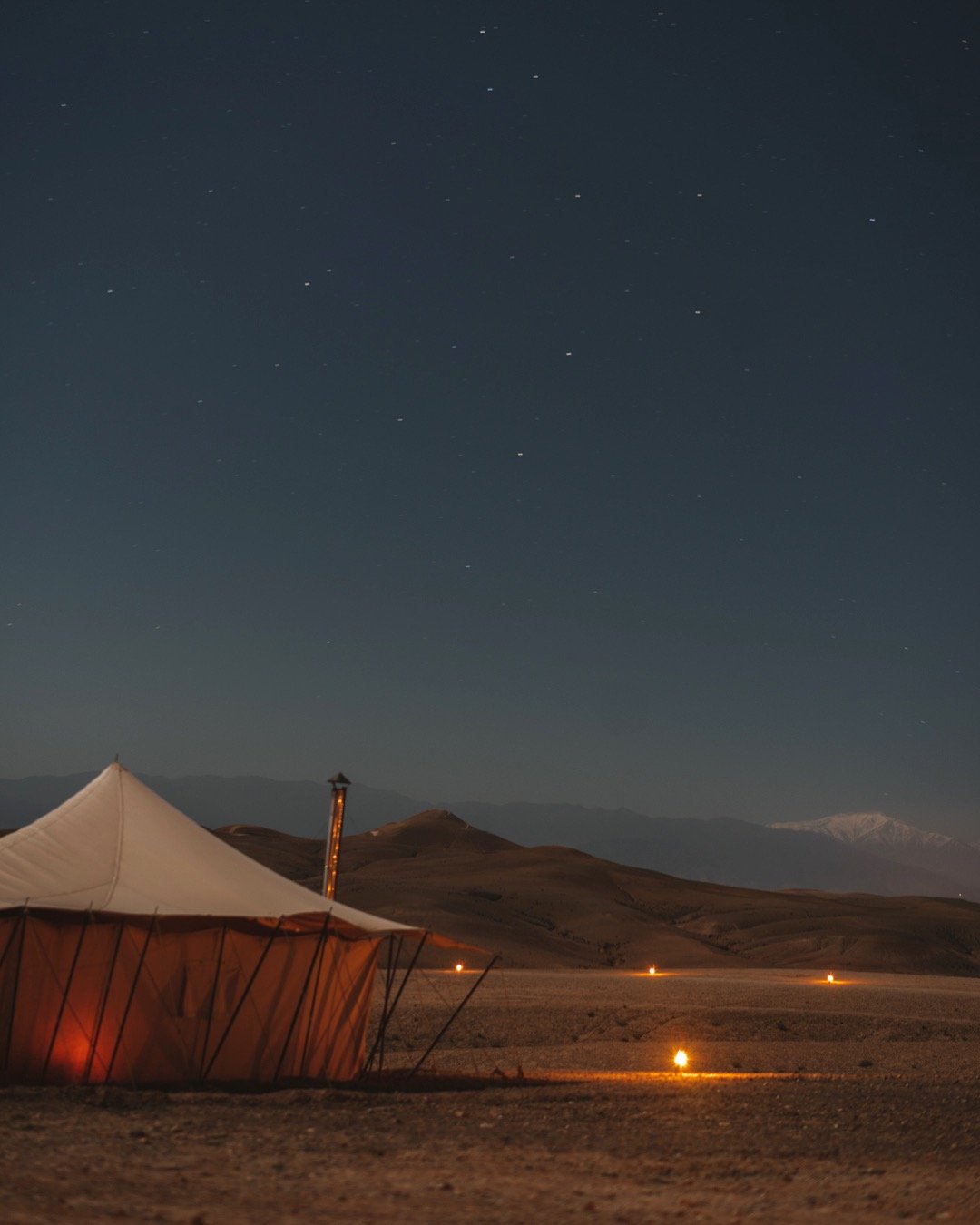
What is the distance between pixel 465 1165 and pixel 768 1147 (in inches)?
98.7

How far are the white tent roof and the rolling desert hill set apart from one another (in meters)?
24.7

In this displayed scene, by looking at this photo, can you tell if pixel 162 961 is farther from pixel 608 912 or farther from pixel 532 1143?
pixel 608 912

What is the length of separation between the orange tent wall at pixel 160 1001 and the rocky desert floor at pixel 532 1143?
22.5 inches

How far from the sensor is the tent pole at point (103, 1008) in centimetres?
1218

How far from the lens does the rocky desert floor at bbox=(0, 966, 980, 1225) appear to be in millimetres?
7270

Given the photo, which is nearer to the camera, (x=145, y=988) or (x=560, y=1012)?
(x=145, y=988)

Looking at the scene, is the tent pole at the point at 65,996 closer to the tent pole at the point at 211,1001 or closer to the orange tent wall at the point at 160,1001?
the orange tent wall at the point at 160,1001

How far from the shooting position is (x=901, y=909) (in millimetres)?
68875

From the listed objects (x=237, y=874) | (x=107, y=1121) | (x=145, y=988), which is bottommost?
(x=107, y=1121)

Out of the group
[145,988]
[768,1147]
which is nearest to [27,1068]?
[145,988]

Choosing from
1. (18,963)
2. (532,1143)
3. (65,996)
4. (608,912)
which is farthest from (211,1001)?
(608,912)

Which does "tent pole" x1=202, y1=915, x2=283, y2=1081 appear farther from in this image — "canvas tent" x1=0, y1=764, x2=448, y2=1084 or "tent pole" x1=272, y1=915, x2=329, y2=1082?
"tent pole" x1=272, y1=915, x2=329, y2=1082

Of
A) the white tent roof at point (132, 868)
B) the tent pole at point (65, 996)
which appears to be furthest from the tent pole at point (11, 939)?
the tent pole at point (65, 996)

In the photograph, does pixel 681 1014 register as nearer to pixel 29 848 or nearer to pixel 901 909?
pixel 29 848
